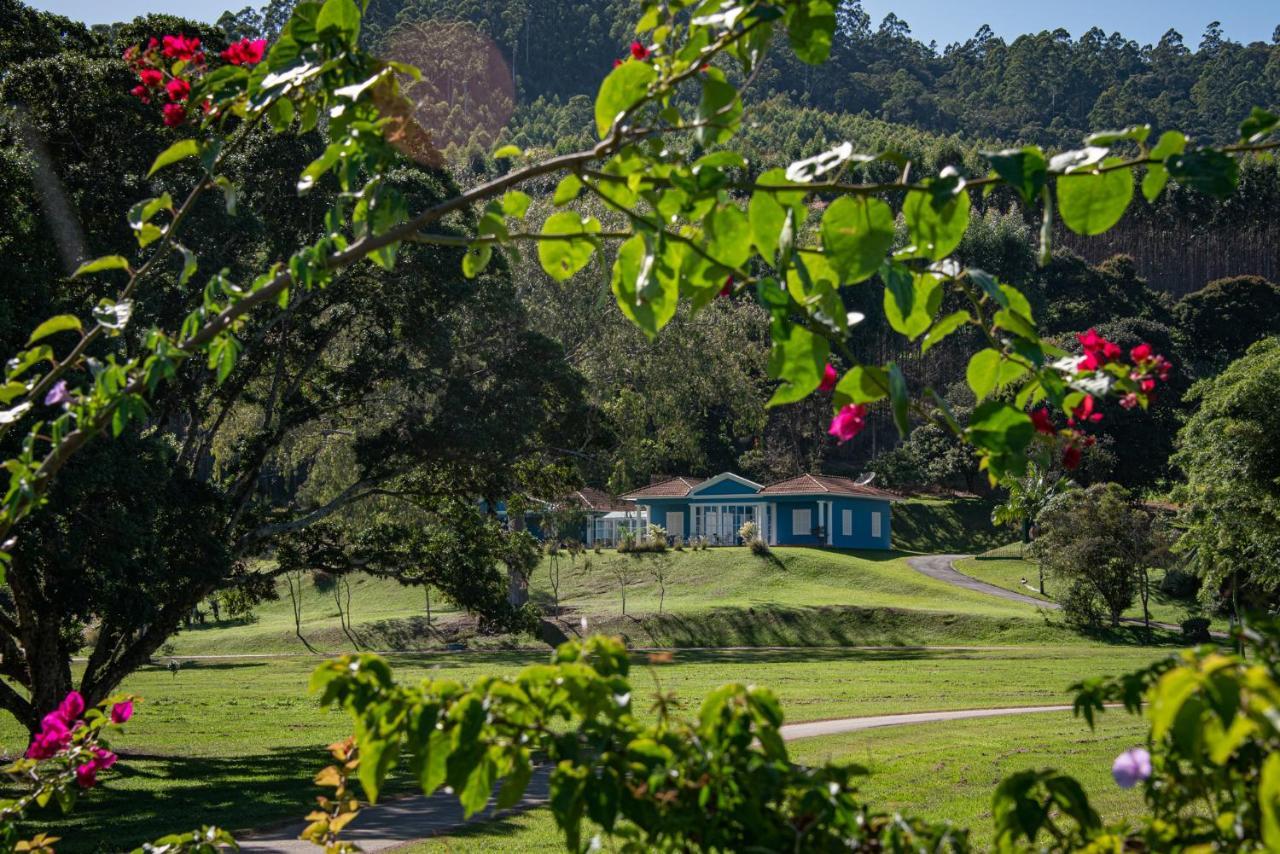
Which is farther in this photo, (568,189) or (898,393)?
(568,189)

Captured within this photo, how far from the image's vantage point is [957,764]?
12.2 meters

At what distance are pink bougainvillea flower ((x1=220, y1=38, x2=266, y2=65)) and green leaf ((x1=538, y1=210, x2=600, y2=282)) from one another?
1.09 m

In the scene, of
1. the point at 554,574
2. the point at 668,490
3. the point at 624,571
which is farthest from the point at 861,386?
the point at 668,490

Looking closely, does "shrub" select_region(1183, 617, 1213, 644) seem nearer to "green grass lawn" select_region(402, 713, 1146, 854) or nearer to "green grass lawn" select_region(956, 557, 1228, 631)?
"green grass lawn" select_region(956, 557, 1228, 631)

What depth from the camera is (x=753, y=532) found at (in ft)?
163

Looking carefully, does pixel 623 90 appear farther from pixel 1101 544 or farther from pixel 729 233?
pixel 1101 544

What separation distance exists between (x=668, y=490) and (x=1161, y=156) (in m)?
53.0

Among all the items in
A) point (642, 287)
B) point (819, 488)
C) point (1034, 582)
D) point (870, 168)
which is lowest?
point (1034, 582)

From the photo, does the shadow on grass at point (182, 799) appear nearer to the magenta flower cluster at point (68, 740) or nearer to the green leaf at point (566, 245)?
the magenta flower cluster at point (68, 740)

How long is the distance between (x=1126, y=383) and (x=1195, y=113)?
169265mm

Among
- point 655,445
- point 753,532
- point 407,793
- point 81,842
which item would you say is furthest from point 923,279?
point 753,532

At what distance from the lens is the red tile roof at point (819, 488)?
50.8 meters

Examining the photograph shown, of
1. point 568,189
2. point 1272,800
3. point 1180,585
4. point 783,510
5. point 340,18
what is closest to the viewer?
point 1272,800

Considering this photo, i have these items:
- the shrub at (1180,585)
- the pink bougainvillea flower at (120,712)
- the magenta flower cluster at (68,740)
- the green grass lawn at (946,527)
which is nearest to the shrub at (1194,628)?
the shrub at (1180,585)
